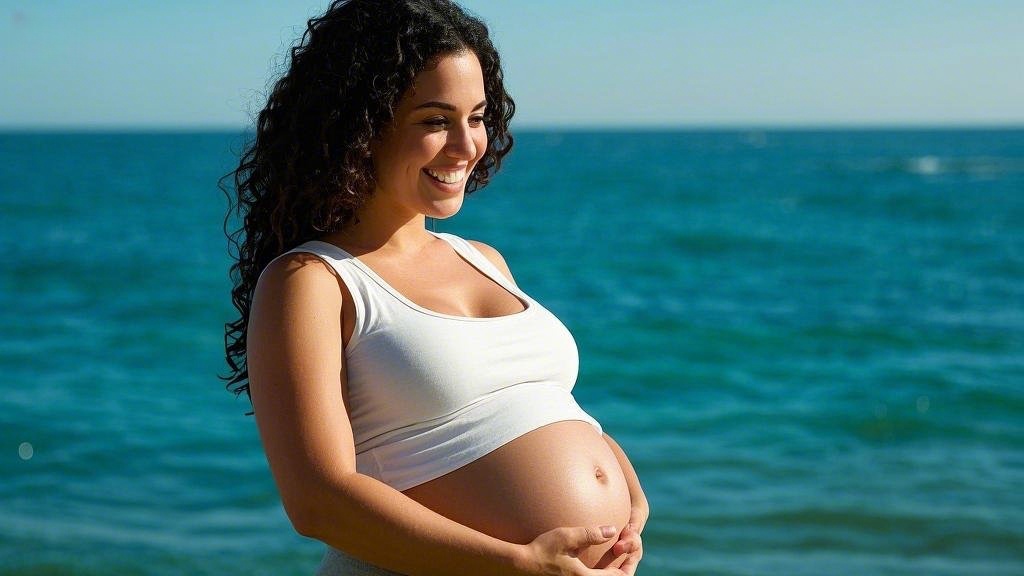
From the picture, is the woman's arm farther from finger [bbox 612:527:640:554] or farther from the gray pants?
finger [bbox 612:527:640:554]

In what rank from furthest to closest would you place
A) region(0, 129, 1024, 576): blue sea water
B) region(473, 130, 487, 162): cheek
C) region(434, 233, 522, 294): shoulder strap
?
region(0, 129, 1024, 576): blue sea water
region(434, 233, 522, 294): shoulder strap
region(473, 130, 487, 162): cheek

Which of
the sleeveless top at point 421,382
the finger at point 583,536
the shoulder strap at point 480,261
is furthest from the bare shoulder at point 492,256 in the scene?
the finger at point 583,536

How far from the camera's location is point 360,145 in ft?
6.81

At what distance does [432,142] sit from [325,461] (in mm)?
632

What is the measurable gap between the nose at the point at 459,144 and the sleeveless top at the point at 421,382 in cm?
27

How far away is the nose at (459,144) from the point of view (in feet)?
6.97

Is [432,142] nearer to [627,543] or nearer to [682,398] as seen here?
[627,543]

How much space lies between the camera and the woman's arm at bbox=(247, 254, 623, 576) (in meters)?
1.85

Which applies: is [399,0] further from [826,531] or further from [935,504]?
[935,504]

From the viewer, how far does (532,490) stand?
2086 mm

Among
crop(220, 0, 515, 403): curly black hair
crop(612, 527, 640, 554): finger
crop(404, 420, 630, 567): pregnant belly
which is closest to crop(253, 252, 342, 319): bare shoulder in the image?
crop(220, 0, 515, 403): curly black hair

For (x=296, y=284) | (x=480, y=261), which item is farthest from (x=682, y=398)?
Result: (x=296, y=284)

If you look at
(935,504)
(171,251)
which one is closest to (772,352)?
(935,504)

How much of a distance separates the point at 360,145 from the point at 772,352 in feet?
34.1
